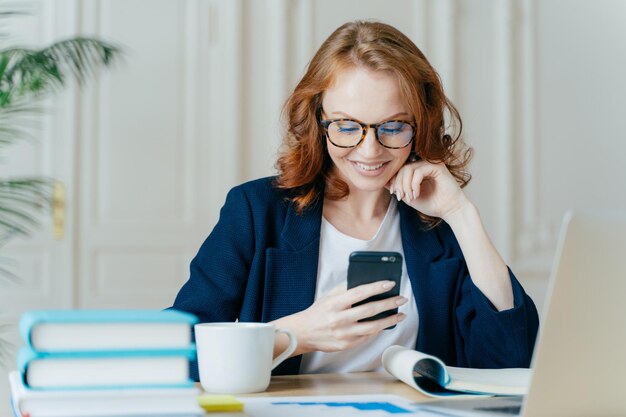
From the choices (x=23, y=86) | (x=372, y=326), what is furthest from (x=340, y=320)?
(x=23, y=86)

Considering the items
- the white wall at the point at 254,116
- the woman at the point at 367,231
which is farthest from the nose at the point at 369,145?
the white wall at the point at 254,116

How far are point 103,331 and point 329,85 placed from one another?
0.98 meters

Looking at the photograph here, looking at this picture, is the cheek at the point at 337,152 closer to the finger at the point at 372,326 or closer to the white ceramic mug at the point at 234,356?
the finger at the point at 372,326

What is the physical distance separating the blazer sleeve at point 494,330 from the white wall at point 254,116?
204 cm

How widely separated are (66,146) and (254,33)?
0.95 metres

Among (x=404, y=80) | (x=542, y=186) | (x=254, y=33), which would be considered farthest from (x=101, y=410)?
(x=542, y=186)

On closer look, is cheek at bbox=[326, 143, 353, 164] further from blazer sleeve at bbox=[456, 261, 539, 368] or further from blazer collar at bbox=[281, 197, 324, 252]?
blazer sleeve at bbox=[456, 261, 539, 368]

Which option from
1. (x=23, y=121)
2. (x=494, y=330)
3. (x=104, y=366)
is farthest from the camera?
(x=23, y=121)

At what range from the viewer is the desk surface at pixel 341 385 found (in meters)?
1.15

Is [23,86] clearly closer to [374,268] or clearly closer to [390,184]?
[390,184]

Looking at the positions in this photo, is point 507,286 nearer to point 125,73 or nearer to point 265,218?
point 265,218

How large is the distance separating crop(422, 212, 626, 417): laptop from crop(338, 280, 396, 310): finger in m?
0.44

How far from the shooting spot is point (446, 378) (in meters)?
1.15

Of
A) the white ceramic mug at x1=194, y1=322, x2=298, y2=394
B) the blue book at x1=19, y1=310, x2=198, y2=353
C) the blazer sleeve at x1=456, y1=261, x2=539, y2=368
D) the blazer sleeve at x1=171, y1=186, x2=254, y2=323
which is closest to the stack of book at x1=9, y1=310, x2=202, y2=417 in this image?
the blue book at x1=19, y1=310, x2=198, y2=353
